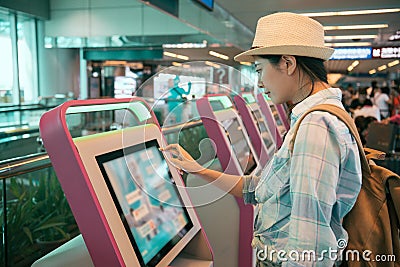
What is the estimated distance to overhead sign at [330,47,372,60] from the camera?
5.38 meters

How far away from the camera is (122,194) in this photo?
4.45ft

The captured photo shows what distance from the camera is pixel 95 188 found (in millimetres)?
1220

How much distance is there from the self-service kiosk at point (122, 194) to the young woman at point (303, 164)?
349mm

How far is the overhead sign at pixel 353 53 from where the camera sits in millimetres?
5383

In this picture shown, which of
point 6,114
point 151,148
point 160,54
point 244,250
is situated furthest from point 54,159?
point 160,54

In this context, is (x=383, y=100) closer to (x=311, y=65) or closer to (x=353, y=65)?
(x=353, y=65)

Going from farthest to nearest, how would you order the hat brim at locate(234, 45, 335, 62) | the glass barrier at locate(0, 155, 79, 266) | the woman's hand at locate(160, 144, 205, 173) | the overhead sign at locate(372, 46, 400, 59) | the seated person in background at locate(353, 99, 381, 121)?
1. the seated person in background at locate(353, 99, 381, 121)
2. the overhead sign at locate(372, 46, 400, 59)
3. the glass barrier at locate(0, 155, 79, 266)
4. the woman's hand at locate(160, 144, 205, 173)
5. the hat brim at locate(234, 45, 335, 62)

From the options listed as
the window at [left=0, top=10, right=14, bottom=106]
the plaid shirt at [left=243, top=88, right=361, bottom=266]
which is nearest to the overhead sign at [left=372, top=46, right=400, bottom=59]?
the plaid shirt at [left=243, top=88, right=361, bottom=266]

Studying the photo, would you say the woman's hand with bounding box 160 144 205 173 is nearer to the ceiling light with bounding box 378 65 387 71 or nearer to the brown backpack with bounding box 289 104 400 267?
the brown backpack with bounding box 289 104 400 267

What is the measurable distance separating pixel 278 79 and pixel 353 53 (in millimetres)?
4638

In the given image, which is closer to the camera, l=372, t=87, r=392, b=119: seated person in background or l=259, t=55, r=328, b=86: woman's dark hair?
l=259, t=55, r=328, b=86: woman's dark hair

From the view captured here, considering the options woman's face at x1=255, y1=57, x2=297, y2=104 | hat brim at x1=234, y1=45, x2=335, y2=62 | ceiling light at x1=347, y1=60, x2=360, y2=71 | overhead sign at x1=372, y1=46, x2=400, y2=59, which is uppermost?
overhead sign at x1=372, y1=46, x2=400, y2=59

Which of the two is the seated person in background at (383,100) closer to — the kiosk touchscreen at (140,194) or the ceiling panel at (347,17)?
the ceiling panel at (347,17)

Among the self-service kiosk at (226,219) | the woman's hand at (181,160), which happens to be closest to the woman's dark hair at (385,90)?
the self-service kiosk at (226,219)
